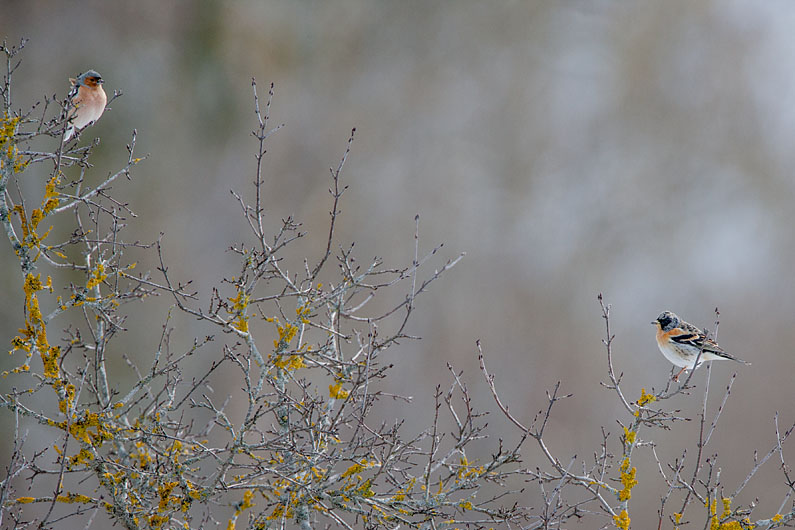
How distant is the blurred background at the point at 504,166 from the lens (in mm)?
17938

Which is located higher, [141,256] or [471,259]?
[471,259]

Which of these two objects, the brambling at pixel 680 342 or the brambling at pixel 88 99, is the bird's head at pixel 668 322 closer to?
the brambling at pixel 680 342

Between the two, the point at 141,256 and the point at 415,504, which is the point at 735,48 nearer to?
the point at 141,256

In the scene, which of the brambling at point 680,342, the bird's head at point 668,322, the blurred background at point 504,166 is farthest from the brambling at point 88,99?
the blurred background at point 504,166

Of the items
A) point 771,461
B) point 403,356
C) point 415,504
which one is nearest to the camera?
point 415,504

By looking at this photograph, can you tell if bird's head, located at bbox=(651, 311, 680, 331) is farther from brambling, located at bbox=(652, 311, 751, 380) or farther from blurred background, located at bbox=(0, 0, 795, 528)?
blurred background, located at bbox=(0, 0, 795, 528)

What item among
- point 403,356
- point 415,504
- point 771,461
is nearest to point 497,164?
point 403,356

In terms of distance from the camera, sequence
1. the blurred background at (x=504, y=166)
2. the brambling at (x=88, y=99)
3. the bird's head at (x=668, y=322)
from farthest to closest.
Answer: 1. the blurred background at (x=504, y=166)
2. the bird's head at (x=668, y=322)
3. the brambling at (x=88, y=99)

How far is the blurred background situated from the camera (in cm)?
1794

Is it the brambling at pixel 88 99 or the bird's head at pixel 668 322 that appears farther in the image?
the bird's head at pixel 668 322

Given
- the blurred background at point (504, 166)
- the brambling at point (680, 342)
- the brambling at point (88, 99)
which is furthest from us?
the blurred background at point (504, 166)

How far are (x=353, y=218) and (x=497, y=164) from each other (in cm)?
468

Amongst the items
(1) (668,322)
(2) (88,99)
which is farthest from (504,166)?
(2) (88,99)

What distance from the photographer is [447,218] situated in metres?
21.5
